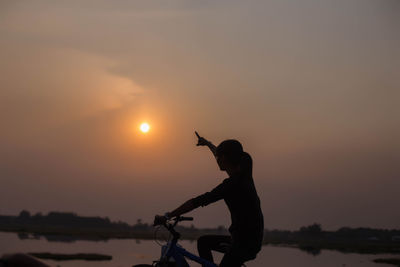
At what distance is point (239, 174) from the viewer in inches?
248

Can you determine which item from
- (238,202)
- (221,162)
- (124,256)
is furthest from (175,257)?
(124,256)

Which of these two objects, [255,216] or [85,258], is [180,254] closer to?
[255,216]

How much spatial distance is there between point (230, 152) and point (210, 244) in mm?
1169

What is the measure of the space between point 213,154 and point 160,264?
1.73 meters

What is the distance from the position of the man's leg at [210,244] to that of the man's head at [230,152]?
91 cm

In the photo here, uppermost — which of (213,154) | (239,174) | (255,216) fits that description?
(213,154)

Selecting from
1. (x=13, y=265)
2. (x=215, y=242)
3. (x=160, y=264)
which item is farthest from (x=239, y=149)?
(x=13, y=265)

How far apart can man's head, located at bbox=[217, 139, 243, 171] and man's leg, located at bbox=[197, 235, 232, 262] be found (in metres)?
0.91

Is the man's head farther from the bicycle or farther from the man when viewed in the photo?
the bicycle

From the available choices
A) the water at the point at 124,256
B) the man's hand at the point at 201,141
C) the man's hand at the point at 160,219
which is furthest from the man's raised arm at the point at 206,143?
the water at the point at 124,256

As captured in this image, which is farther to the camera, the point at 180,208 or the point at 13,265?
the point at 180,208

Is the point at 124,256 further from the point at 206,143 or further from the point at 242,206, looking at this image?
the point at 242,206

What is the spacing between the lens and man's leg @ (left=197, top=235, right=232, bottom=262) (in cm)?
673

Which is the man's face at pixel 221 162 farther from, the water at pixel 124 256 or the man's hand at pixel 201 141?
the water at pixel 124 256
